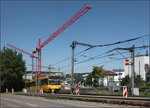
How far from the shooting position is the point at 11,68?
178ft

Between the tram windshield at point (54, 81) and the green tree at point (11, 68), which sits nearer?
the tram windshield at point (54, 81)

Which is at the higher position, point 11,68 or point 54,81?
point 11,68

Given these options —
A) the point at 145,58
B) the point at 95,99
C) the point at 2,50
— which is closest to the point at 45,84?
the point at 95,99

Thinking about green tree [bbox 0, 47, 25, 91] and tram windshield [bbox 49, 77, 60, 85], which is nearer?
tram windshield [bbox 49, 77, 60, 85]

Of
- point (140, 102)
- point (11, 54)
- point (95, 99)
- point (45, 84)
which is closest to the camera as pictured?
point (140, 102)

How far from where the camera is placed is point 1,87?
61.1 metres

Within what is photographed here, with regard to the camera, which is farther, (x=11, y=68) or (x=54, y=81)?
(x=11, y=68)

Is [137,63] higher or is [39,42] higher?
[39,42]

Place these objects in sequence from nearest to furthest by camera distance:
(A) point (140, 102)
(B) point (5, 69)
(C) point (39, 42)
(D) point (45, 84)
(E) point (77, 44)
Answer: (A) point (140, 102), (E) point (77, 44), (D) point (45, 84), (B) point (5, 69), (C) point (39, 42)

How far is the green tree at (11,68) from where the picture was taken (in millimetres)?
53594

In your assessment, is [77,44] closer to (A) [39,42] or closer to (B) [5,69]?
(B) [5,69]

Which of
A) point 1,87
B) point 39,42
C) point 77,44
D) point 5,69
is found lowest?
point 1,87

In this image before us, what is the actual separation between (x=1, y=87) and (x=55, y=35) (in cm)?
2328

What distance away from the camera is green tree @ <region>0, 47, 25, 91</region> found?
2110 inches
